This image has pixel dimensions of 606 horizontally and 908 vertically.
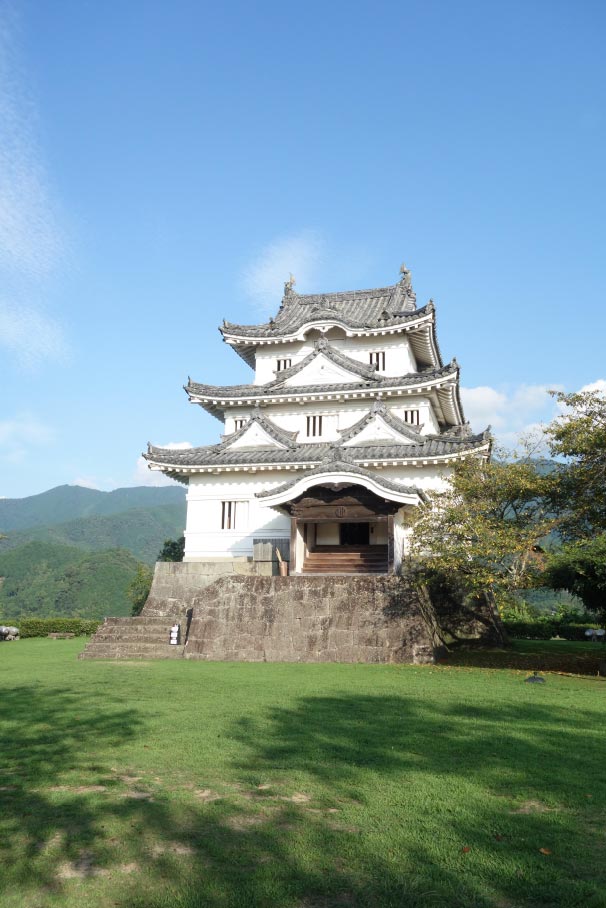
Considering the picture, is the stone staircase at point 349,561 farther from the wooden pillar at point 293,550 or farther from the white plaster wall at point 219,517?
the white plaster wall at point 219,517

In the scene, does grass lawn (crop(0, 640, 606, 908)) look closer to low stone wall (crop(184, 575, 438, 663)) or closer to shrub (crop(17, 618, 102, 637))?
low stone wall (crop(184, 575, 438, 663))

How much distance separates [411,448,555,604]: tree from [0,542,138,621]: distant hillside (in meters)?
58.9

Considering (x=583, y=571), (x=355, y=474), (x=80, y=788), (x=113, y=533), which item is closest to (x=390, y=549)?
(x=355, y=474)

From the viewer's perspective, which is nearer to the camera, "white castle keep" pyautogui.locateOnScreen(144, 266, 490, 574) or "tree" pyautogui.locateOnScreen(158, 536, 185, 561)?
"white castle keep" pyautogui.locateOnScreen(144, 266, 490, 574)

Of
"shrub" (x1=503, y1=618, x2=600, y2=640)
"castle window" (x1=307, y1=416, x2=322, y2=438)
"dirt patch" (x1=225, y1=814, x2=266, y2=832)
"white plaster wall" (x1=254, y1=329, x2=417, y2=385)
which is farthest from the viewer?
"shrub" (x1=503, y1=618, x2=600, y2=640)

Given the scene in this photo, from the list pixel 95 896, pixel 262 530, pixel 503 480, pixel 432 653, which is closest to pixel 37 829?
pixel 95 896

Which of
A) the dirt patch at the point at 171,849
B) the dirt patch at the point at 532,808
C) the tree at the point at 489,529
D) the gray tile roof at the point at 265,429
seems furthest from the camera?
the gray tile roof at the point at 265,429

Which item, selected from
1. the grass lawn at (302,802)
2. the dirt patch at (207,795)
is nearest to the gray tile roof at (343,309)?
the grass lawn at (302,802)

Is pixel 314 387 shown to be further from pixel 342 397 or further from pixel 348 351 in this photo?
pixel 348 351

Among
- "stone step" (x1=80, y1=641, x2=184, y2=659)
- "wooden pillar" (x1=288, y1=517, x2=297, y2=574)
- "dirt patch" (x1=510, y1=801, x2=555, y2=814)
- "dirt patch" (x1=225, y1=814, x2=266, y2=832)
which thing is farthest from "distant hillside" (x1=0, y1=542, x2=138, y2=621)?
"dirt patch" (x1=510, y1=801, x2=555, y2=814)

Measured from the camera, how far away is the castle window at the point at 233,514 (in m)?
25.3

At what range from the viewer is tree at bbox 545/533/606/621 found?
1309 cm

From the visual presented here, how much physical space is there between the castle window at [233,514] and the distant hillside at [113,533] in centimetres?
12777

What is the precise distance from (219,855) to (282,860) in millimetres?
394
